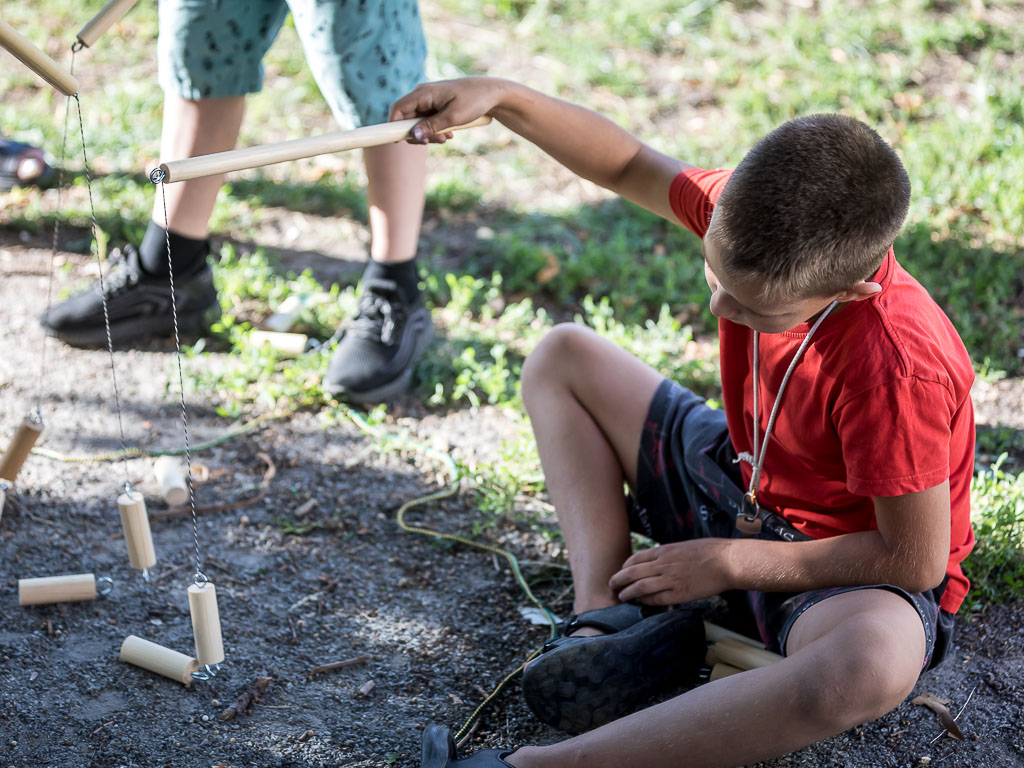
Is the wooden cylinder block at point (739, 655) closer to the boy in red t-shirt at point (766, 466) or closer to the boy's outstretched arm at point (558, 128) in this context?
the boy in red t-shirt at point (766, 466)

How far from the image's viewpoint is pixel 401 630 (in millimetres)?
2279

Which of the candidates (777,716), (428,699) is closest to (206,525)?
(428,699)

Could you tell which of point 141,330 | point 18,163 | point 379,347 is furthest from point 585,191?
point 18,163

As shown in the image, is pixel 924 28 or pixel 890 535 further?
pixel 924 28

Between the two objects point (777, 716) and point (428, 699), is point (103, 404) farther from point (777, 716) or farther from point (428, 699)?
point (777, 716)

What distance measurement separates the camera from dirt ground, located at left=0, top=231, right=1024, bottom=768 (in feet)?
6.36

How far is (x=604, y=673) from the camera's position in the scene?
6.17ft

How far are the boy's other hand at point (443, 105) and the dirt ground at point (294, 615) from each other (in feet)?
3.62

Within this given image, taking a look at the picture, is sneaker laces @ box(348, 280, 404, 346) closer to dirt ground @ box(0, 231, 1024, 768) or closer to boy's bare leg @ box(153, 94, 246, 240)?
dirt ground @ box(0, 231, 1024, 768)

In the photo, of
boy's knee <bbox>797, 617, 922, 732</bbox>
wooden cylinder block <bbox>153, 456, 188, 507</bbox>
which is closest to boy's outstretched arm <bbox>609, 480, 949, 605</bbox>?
boy's knee <bbox>797, 617, 922, 732</bbox>

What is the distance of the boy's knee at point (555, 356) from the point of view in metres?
2.32

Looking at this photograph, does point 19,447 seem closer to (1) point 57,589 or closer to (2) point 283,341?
(1) point 57,589

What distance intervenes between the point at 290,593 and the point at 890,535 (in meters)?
1.39

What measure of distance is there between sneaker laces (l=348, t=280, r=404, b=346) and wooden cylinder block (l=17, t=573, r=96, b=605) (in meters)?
1.17
